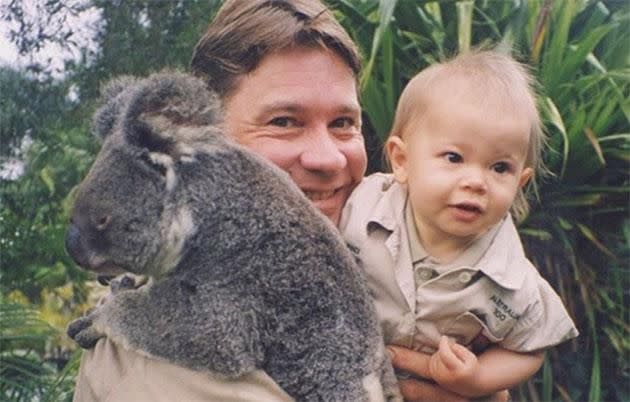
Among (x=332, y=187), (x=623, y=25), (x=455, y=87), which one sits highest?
(x=455, y=87)

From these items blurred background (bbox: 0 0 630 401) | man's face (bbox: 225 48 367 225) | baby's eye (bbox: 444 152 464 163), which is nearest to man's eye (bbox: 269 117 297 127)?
man's face (bbox: 225 48 367 225)

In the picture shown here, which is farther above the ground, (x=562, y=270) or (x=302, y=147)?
(x=302, y=147)

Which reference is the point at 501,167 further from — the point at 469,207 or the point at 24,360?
the point at 24,360

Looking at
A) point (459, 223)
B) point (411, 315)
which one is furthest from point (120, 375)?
point (459, 223)

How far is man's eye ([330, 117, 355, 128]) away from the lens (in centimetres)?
240

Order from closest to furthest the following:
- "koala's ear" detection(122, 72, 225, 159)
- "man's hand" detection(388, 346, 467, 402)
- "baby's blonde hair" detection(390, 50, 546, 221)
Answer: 1. "koala's ear" detection(122, 72, 225, 159)
2. "man's hand" detection(388, 346, 467, 402)
3. "baby's blonde hair" detection(390, 50, 546, 221)

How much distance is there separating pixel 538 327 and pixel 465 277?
0.67ft

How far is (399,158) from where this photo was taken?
2336 millimetres

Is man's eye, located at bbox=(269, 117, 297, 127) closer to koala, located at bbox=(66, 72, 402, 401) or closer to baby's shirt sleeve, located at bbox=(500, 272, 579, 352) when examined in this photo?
koala, located at bbox=(66, 72, 402, 401)

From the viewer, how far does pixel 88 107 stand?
3.75m

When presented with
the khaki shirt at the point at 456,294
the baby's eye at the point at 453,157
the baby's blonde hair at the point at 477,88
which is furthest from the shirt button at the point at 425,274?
the baby's blonde hair at the point at 477,88

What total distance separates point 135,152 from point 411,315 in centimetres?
68

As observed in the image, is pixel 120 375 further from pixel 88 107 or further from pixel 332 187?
pixel 88 107

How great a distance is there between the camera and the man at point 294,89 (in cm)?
231
